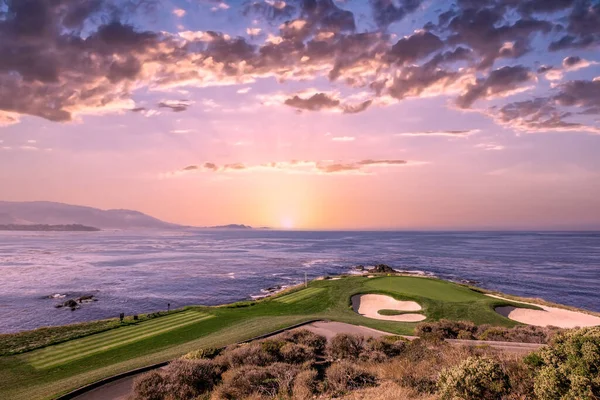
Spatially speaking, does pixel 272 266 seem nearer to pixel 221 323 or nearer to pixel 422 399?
pixel 221 323

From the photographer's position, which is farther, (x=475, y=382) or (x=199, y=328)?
(x=199, y=328)

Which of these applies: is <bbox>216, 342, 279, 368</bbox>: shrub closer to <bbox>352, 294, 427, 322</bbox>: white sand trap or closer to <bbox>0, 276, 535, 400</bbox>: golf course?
<bbox>0, 276, 535, 400</bbox>: golf course

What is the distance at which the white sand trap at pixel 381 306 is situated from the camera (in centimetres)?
3269

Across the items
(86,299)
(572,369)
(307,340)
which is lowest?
(86,299)

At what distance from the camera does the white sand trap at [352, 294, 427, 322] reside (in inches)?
1287

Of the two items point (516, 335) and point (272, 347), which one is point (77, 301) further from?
point (516, 335)

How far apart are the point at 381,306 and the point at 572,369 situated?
28.7 meters

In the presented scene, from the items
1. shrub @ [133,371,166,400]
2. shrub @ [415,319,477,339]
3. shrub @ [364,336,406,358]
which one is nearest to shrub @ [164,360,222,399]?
shrub @ [133,371,166,400]

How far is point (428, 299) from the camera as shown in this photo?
3634cm

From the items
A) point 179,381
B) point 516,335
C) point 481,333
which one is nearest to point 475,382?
point 179,381

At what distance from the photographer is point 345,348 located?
1706 centimetres

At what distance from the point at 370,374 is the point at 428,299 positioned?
1026 inches

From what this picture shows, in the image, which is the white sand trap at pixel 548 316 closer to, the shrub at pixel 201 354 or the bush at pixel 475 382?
the bush at pixel 475 382

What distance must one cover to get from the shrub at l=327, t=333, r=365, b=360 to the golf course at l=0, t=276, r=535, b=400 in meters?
8.45
